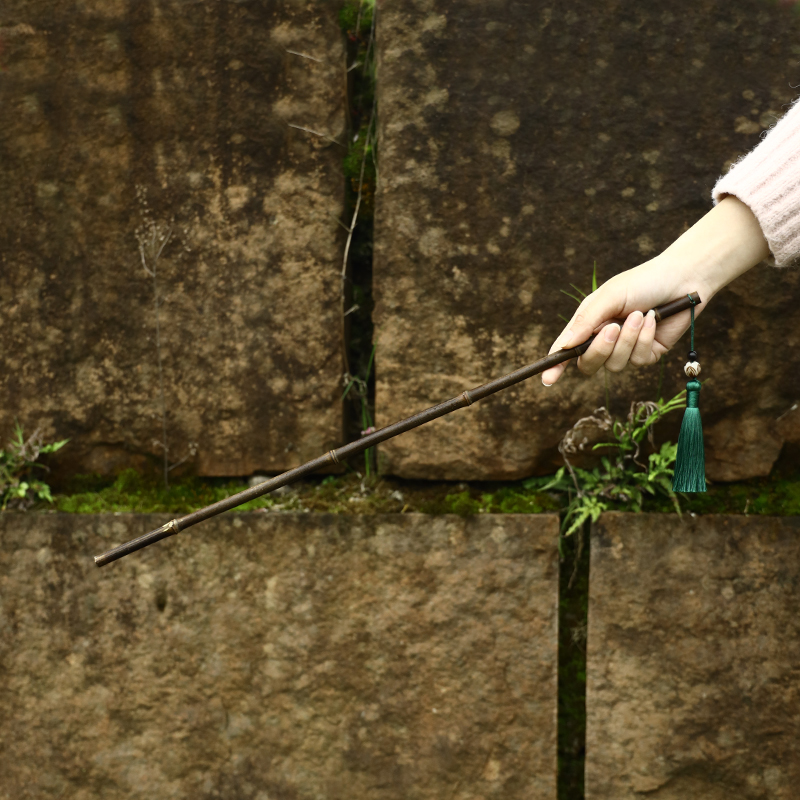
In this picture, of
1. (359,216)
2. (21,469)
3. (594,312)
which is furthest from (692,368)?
(21,469)

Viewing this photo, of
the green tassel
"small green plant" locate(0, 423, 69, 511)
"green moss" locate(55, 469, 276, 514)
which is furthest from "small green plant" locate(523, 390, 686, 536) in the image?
"small green plant" locate(0, 423, 69, 511)

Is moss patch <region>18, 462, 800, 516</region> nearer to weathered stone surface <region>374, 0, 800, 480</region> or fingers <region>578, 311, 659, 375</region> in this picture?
weathered stone surface <region>374, 0, 800, 480</region>

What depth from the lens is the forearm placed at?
1.23 m

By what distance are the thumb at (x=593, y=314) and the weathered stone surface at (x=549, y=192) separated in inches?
12.7

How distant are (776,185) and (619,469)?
69cm

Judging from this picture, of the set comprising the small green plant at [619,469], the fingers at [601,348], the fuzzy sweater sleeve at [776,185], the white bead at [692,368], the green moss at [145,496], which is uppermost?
the fuzzy sweater sleeve at [776,185]

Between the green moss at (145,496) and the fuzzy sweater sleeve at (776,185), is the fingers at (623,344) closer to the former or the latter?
the fuzzy sweater sleeve at (776,185)

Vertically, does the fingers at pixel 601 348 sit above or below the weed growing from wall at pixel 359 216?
below

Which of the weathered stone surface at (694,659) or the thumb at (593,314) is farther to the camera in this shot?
the weathered stone surface at (694,659)

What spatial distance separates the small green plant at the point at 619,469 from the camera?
1511 mm

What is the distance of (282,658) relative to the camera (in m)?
1.57

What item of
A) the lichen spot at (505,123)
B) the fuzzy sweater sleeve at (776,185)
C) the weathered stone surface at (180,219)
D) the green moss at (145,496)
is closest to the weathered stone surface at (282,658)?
the green moss at (145,496)

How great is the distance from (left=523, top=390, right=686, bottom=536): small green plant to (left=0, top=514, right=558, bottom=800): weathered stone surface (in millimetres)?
110

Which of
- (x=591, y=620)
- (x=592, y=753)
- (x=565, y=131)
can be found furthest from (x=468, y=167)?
(x=592, y=753)
